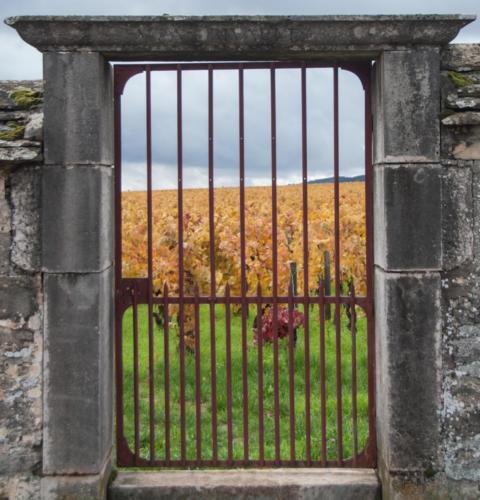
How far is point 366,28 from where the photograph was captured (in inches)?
137

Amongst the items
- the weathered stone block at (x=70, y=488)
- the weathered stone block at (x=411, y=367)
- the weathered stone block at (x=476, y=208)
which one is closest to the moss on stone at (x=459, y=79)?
the weathered stone block at (x=476, y=208)

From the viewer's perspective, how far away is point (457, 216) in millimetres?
3527

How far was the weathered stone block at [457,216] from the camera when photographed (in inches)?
139

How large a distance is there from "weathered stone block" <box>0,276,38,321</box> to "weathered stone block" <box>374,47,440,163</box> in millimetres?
2087

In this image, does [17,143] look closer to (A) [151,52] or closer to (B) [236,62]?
(A) [151,52]

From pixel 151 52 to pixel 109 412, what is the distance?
2.09 metres

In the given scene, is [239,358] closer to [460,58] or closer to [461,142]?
[461,142]

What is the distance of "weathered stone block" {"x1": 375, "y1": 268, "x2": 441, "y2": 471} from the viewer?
3512 millimetres

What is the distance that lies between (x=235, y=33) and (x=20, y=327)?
2.00 m

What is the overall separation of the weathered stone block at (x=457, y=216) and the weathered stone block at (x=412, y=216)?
2.3 inches

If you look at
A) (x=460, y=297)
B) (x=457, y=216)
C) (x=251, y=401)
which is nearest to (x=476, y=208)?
(x=457, y=216)

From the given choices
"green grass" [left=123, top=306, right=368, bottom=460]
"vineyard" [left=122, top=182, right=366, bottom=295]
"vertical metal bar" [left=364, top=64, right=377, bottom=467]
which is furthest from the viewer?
"vineyard" [left=122, top=182, right=366, bottom=295]

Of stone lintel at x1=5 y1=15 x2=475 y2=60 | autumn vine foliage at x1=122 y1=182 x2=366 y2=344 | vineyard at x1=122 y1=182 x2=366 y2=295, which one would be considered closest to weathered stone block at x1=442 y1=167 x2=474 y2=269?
stone lintel at x1=5 y1=15 x2=475 y2=60

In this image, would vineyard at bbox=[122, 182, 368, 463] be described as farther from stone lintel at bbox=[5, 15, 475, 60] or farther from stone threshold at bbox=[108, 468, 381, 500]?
stone lintel at bbox=[5, 15, 475, 60]
